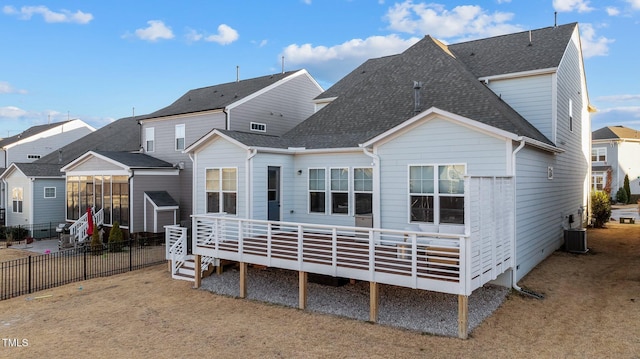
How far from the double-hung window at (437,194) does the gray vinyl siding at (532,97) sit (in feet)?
17.6

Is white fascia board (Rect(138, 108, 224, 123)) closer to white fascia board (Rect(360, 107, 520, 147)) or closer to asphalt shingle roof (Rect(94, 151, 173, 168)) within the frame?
asphalt shingle roof (Rect(94, 151, 173, 168))

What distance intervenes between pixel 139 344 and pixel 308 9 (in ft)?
68.8

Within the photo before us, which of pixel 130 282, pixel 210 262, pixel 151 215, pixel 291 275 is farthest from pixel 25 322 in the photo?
pixel 151 215

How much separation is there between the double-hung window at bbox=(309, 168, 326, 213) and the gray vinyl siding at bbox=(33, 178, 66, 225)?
18677 millimetres

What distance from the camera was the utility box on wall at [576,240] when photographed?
1420cm

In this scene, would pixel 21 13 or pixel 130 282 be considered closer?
pixel 130 282

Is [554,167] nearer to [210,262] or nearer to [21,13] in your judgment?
[210,262]

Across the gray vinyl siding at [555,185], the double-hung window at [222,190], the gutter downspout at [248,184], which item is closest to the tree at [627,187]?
the gray vinyl siding at [555,185]

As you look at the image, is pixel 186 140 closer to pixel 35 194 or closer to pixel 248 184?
pixel 248 184

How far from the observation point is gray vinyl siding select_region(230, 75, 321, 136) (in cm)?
1962

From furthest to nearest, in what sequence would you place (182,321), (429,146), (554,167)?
(554,167)
(429,146)
(182,321)

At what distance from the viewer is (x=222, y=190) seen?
45.2 ft

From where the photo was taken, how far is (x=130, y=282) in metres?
11.9

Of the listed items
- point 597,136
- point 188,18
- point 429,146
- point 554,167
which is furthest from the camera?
point 597,136
